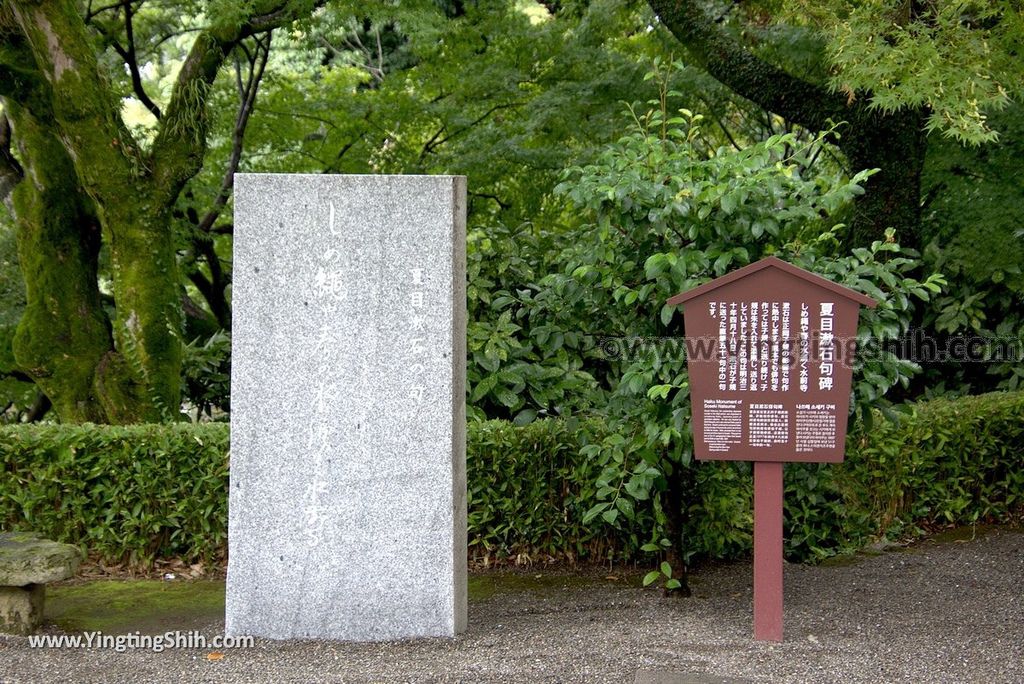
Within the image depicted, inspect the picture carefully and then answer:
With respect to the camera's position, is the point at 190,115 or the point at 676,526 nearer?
the point at 676,526

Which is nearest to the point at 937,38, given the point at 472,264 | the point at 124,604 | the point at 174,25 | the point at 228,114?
the point at 472,264

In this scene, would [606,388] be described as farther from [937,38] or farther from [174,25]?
[174,25]

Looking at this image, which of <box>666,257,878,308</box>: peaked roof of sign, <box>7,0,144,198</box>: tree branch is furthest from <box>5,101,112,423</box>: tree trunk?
<box>666,257,878,308</box>: peaked roof of sign

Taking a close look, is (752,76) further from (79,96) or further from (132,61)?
(132,61)

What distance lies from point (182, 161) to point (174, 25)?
16.8ft

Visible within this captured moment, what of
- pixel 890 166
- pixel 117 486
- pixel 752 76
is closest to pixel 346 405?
pixel 117 486

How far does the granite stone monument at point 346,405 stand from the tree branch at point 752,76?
4.68m

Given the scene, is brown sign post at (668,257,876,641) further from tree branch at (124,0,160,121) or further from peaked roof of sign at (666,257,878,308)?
tree branch at (124,0,160,121)

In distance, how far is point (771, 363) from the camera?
182 inches

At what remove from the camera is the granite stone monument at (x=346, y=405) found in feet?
15.6

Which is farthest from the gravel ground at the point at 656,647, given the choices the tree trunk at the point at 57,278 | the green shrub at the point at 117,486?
the tree trunk at the point at 57,278

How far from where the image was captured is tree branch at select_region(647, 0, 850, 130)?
849cm

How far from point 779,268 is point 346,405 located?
7.19 ft

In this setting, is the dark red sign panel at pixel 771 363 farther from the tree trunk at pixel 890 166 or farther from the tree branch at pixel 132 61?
the tree branch at pixel 132 61
